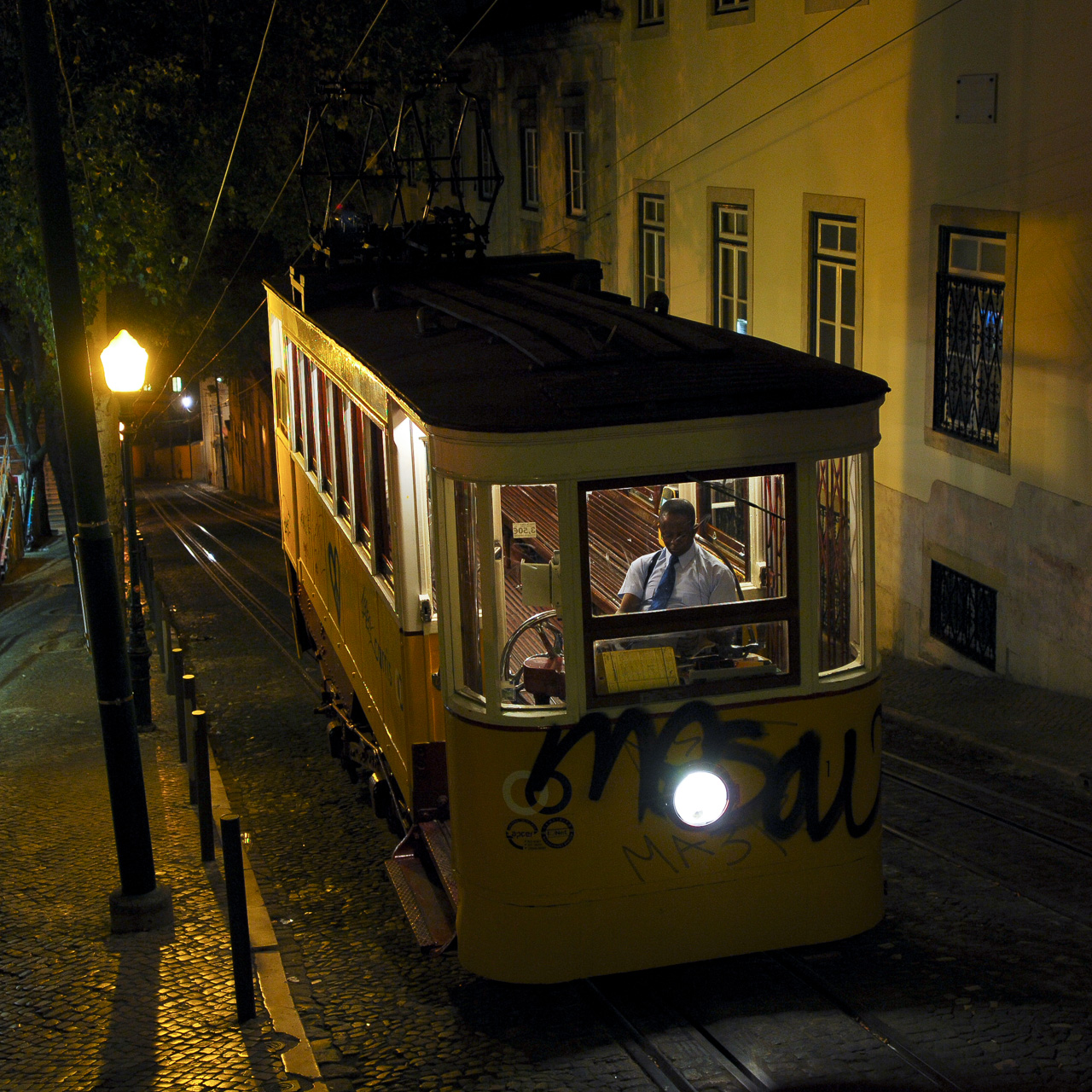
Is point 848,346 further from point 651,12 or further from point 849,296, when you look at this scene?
point 651,12

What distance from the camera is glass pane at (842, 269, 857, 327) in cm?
1264

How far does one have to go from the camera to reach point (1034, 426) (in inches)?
387

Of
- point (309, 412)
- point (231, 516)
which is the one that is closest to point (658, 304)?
point (309, 412)

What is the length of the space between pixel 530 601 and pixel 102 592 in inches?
96.2

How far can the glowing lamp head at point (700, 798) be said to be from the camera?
5.45 m

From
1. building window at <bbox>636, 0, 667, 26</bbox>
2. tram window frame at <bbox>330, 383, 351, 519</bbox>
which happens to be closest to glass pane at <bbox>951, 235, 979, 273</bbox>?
tram window frame at <bbox>330, 383, 351, 519</bbox>

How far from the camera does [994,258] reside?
33.9ft

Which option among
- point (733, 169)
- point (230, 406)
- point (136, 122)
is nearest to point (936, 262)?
point (733, 169)

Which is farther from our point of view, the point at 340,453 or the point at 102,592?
the point at 340,453

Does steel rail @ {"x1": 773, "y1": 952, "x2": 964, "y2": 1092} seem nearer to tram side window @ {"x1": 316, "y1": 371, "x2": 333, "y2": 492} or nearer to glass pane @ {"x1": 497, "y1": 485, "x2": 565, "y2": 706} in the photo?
glass pane @ {"x1": 497, "y1": 485, "x2": 565, "y2": 706}

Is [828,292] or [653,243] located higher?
[653,243]

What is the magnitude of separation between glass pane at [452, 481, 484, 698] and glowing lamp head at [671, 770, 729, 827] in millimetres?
838

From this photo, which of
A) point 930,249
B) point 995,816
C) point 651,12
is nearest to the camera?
point 995,816

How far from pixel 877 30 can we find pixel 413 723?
25.3 feet
